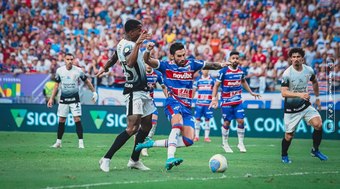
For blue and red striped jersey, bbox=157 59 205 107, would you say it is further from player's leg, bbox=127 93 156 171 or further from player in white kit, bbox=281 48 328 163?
player in white kit, bbox=281 48 328 163

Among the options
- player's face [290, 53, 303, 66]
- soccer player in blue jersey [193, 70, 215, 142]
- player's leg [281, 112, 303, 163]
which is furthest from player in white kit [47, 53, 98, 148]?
player's face [290, 53, 303, 66]

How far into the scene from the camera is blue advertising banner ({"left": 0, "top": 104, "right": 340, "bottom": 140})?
26984mm

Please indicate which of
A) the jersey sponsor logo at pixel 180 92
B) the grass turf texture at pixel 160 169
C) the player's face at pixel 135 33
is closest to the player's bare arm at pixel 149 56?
the player's face at pixel 135 33

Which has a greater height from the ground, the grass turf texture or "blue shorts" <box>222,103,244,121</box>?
"blue shorts" <box>222,103,244,121</box>

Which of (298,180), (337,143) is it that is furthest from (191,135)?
(337,143)

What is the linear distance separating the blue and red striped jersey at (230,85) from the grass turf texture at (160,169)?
4.67 ft

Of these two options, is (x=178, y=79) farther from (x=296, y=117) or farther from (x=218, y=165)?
(x=296, y=117)

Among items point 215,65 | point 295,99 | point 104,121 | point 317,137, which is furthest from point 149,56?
point 104,121

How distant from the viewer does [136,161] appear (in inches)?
543

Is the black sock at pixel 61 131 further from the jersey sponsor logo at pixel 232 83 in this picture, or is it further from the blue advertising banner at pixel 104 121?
the blue advertising banner at pixel 104 121

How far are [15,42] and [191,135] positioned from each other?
21522mm

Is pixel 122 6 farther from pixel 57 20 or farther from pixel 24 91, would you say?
pixel 24 91

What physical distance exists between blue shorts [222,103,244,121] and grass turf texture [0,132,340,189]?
963 mm

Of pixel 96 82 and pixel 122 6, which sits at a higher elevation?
pixel 122 6
